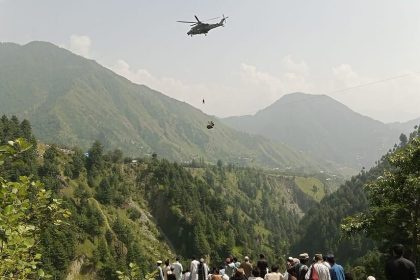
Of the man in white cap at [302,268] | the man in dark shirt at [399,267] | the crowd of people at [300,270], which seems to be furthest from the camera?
the man in white cap at [302,268]

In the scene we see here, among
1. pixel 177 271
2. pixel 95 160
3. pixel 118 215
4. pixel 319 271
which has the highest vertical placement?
pixel 95 160

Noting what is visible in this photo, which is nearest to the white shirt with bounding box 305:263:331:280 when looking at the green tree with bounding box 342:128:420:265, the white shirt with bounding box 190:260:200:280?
the white shirt with bounding box 190:260:200:280

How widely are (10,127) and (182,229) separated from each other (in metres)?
80.7

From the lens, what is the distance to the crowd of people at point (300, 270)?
11477mm

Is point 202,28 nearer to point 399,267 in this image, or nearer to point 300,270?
point 300,270

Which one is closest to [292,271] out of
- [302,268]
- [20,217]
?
[302,268]

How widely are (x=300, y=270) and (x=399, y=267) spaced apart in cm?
649

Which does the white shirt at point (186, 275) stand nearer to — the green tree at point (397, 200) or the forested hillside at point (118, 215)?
the green tree at point (397, 200)

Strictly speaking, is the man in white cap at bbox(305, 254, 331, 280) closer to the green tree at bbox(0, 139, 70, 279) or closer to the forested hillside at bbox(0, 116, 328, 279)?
the green tree at bbox(0, 139, 70, 279)

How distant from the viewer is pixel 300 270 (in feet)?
57.2

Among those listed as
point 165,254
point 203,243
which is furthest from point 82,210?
point 203,243

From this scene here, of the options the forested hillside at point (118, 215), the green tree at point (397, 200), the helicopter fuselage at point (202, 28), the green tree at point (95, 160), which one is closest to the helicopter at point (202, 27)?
the helicopter fuselage at point (202, 28)

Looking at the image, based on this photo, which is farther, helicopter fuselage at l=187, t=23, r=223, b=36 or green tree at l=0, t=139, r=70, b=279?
helicopter fuselage at l=187, t=23, r=223, b=36

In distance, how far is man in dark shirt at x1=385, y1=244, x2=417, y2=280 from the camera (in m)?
11.4
